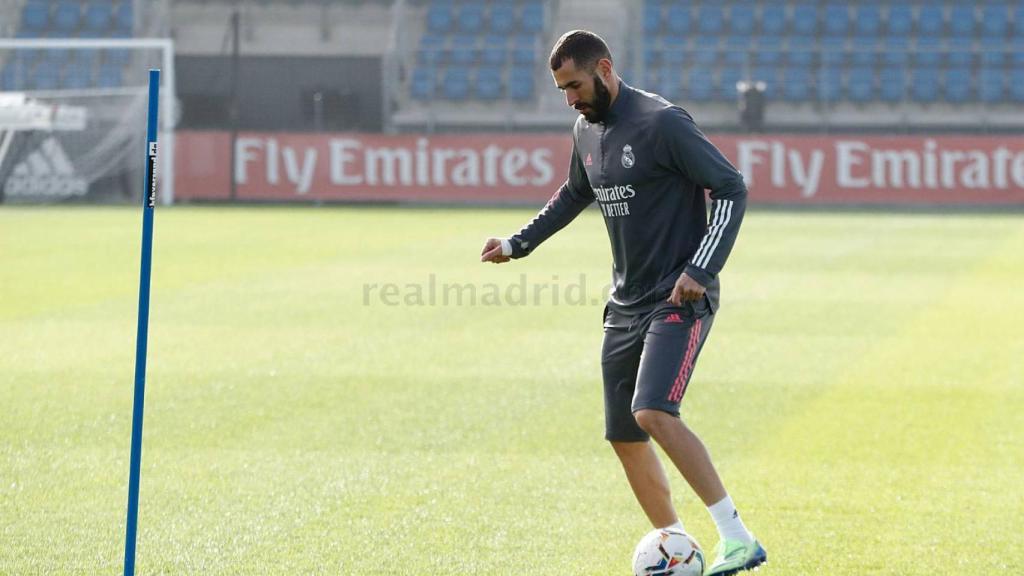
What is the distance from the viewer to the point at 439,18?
3928 centimetres

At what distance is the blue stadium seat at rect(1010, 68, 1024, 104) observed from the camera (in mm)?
35750

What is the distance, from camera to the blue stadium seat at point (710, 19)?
1511 inches

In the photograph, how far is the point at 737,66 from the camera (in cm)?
3675

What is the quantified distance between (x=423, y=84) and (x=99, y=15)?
29.4 feet

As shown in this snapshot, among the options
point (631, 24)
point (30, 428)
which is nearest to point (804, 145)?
point (631, 24)

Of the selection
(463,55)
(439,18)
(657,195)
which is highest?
(657,195)

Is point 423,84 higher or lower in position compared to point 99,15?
lower

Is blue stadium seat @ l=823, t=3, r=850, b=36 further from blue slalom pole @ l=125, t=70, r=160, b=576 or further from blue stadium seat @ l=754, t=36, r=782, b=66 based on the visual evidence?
blue slalom pole @ l=125, t=70, r=160, b=576

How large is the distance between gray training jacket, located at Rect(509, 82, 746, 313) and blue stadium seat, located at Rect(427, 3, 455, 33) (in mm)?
33887

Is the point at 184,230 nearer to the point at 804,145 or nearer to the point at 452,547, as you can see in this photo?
the point at 804,145

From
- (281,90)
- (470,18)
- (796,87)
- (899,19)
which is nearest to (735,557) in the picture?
(281,90)

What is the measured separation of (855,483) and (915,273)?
39.1 feet

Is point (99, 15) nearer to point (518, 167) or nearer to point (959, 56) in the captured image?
point (518, 167)

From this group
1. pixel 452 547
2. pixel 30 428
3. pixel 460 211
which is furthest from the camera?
pixel 460 211
